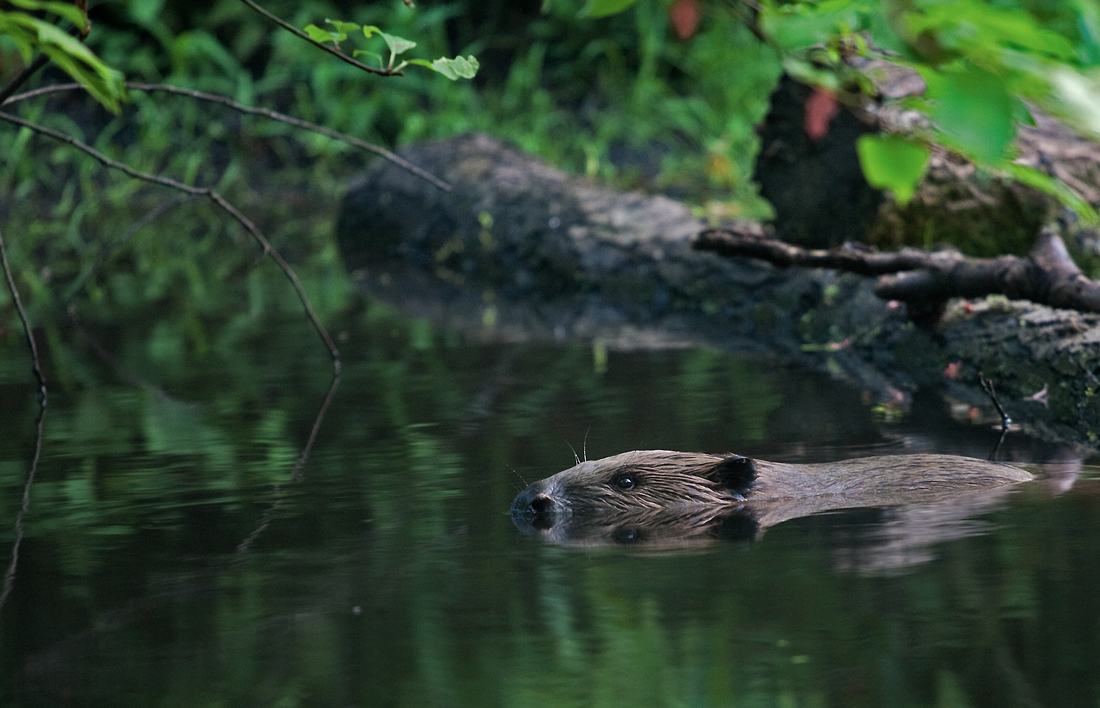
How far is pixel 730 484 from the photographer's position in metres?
3.39

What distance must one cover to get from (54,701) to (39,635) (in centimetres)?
37

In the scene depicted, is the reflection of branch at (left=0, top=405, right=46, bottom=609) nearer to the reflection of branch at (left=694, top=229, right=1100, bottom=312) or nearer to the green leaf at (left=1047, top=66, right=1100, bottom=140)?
the green leaf at (left=1047, top=66, right=1100, bottom=140)

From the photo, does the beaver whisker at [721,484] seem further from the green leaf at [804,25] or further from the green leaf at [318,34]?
the green leaf at [804,25]

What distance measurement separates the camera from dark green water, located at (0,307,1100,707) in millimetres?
2240

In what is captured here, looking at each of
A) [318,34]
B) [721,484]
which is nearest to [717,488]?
[721,484]

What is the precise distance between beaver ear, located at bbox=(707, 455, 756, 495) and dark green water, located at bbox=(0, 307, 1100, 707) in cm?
29

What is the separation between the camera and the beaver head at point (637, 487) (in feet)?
10.9

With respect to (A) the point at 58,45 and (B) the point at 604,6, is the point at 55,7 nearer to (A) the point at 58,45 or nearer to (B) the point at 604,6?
(A) the point at 58,45

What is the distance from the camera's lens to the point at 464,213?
905cm

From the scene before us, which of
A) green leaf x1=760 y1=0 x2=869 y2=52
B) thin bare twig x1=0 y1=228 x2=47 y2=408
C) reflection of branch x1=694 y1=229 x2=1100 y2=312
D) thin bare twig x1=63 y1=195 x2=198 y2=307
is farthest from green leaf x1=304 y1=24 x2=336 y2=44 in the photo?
reflection of branch x1=694 y1=229 x2=1100 y2=312

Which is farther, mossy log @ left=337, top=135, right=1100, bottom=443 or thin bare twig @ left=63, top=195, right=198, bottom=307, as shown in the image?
thin bare twig @ left=63, top=195, right=198, bottom=307

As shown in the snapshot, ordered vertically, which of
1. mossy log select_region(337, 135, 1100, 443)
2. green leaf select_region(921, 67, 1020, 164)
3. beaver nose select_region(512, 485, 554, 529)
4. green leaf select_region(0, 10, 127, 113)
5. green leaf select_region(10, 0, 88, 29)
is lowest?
beaver nose select_region(512, 485, 554, 529)

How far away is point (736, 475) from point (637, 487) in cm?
24

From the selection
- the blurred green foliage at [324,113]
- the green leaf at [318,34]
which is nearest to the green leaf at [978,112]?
the green leaf at [318,34]
